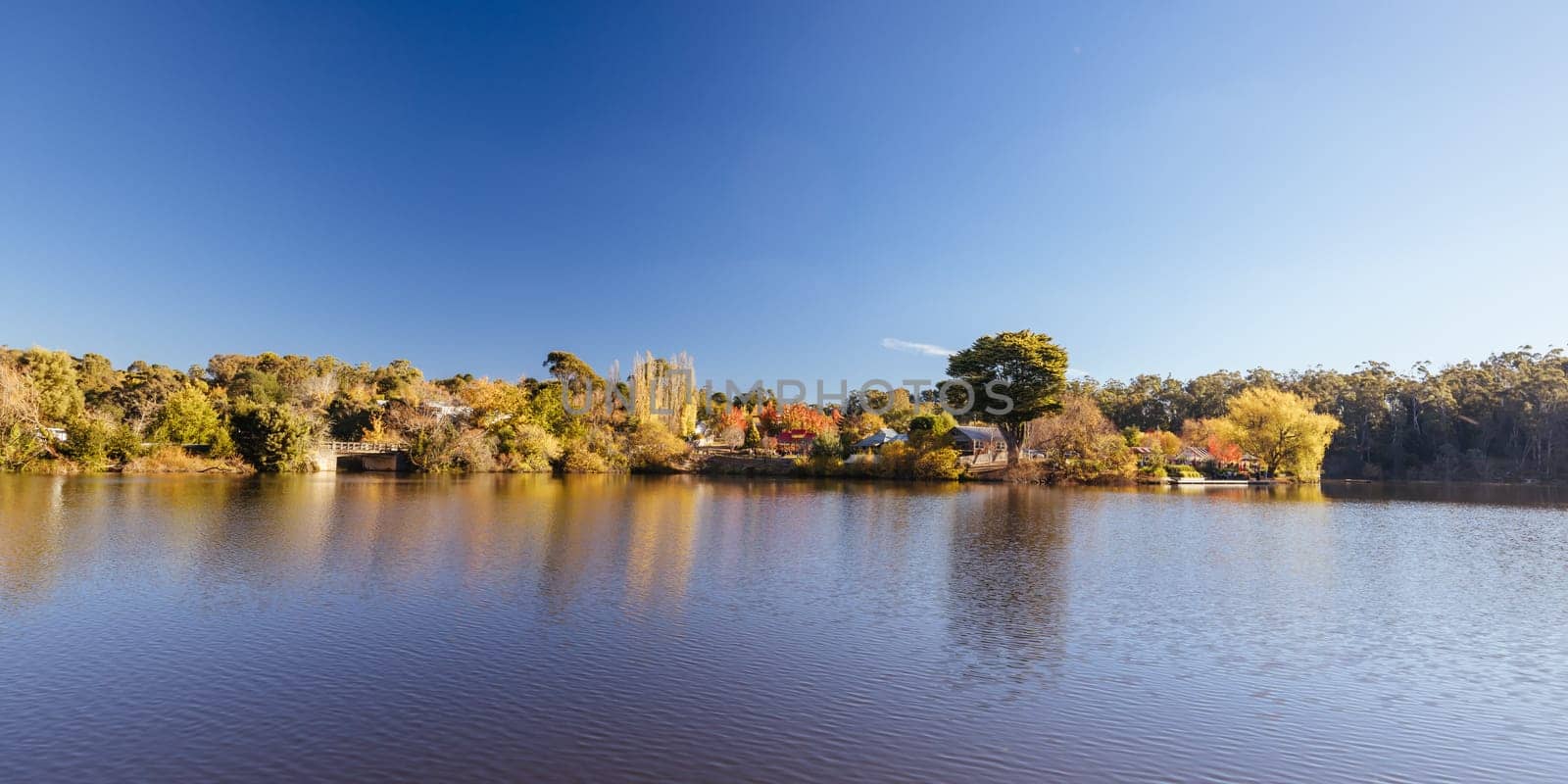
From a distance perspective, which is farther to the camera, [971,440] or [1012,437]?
[1012,437]

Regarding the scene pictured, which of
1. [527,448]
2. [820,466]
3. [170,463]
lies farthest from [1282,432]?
[170,463]

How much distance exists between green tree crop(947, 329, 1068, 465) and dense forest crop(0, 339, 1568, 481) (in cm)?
128

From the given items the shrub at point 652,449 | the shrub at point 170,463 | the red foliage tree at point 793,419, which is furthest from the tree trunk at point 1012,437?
the shrub at point 170,463

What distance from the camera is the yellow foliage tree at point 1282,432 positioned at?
52.2 metres

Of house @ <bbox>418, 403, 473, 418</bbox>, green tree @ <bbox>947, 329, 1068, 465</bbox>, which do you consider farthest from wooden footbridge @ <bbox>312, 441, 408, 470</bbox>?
green tree @ <bbox>947, 329, 1068, 465</bbox>

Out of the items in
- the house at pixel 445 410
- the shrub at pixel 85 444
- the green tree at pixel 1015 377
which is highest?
the green tree at pixel 1015 377

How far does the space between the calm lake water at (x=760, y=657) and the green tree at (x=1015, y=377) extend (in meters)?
32.3

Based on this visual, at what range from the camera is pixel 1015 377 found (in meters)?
52.9

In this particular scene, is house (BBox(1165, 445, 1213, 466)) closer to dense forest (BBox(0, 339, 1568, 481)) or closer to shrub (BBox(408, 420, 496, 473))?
dense forest (BBox(0, 339, 1568, 481))

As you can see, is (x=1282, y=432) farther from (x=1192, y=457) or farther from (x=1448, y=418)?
(x=1448, y=418)

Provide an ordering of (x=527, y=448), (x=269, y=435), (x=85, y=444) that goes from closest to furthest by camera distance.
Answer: (x=85, y=444), (x=269, y=435), (x=527, y=448)

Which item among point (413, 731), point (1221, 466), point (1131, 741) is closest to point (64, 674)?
point (413, 731)

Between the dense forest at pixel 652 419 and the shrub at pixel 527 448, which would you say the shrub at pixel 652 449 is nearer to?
the dense forest at pixel 652 419

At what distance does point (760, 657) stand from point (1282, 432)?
5502 centimetres
